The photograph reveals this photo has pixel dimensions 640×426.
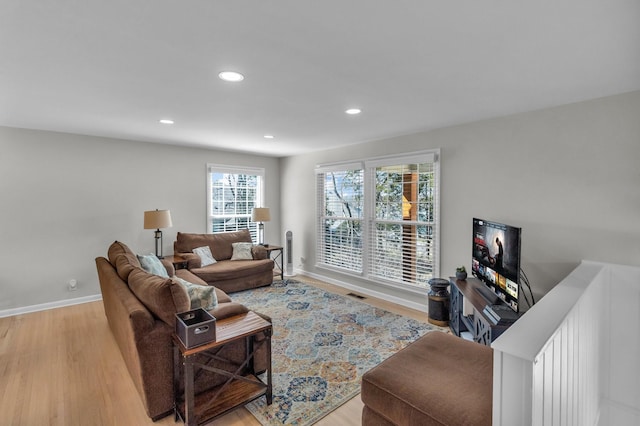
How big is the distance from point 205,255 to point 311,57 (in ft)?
12.7

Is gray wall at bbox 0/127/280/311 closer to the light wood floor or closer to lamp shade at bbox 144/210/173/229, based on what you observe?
lamp shade at bbox 144/210/173/229

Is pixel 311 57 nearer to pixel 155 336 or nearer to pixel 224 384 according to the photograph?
pixel 155 336

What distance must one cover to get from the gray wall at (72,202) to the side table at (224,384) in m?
3.36

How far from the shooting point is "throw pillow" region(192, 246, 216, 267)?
4.75 meters

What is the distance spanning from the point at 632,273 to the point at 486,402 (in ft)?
6.46

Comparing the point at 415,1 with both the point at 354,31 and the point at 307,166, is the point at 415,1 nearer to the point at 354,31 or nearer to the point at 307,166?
the point at 354,31

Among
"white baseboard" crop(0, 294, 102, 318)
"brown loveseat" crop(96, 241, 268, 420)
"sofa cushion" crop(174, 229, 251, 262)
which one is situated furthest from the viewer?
"sofa cushion" crop(174, 229, 251, 262)

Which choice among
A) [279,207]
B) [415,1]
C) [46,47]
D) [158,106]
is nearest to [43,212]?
[158,106]

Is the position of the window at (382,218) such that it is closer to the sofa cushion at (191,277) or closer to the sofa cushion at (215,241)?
the sofa cushion at (215,241)

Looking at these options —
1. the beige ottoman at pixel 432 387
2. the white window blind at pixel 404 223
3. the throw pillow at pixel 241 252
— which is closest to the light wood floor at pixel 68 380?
the beige ottoman at pixel 432 387

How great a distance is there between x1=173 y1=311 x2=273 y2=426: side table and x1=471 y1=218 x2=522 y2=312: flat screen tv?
6.47 feet

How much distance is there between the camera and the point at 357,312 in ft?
12.9

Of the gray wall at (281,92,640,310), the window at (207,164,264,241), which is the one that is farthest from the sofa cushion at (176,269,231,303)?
the gray wall at (281,92,640,310)

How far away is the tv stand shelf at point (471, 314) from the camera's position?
230cm
